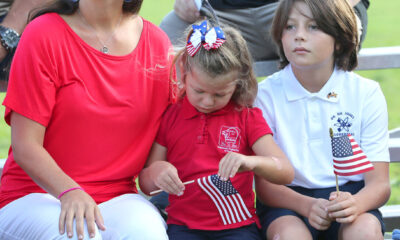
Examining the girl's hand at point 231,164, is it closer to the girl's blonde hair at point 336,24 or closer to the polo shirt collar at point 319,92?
the polo shirt collar at point 319,92

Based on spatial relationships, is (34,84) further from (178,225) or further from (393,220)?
(393,220)

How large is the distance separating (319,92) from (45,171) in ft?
4.12

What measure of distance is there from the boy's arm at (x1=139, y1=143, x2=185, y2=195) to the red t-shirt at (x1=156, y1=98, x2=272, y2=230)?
0.04m

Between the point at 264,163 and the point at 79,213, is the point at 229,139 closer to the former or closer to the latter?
the point at 264,163

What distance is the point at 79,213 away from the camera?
103 inches

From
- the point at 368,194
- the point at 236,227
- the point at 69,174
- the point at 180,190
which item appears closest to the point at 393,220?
the point at 368,194

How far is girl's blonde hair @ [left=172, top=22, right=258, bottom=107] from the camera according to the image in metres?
2.93

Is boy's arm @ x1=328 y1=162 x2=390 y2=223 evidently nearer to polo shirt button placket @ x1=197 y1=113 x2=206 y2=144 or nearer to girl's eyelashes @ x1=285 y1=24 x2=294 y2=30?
polo shirt button placket @ x1=197 y1=113 x2=206 y2=144

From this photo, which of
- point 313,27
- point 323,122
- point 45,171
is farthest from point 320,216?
point 45,171

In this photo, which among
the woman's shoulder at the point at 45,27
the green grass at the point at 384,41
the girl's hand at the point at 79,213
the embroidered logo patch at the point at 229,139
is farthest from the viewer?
the green grass at the point at 384,41

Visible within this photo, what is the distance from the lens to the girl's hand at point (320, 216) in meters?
2.93

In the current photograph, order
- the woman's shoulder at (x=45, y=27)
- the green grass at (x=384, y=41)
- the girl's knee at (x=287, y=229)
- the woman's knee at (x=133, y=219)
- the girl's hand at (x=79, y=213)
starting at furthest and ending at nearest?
1. the green grass at (x=384, y=41)
2. the girl's knee at (x=287, y=229)
3. the woman's shoulder at (x=45, y=27)
4. the woman's knee at (x=133, y=219)
5. the girl's hand at (x=79, y=213)

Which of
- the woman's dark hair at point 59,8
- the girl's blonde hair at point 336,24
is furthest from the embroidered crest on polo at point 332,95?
the woman's dark hair at point 59,8

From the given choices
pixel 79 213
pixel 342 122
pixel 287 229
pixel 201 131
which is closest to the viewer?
pixel 79 213
